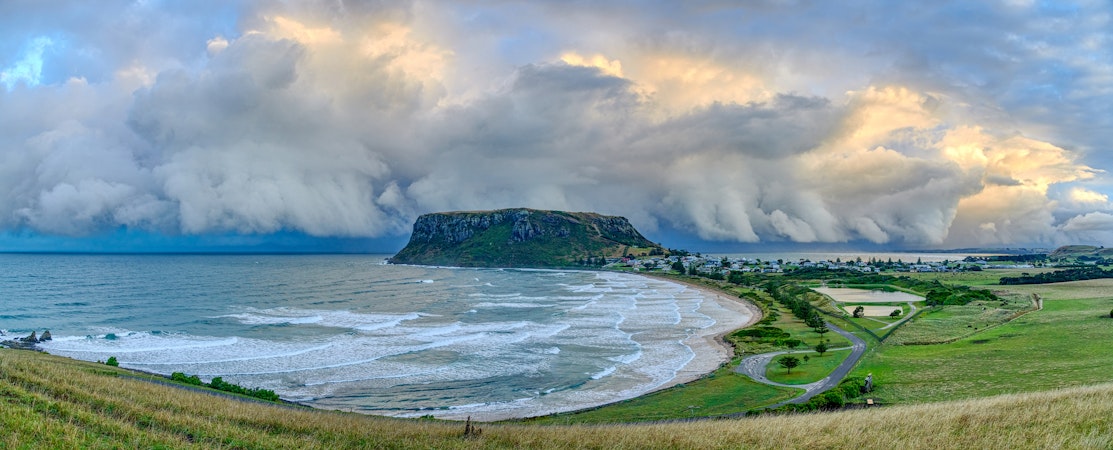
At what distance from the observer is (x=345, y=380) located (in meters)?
42.2

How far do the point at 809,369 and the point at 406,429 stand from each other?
38.5m

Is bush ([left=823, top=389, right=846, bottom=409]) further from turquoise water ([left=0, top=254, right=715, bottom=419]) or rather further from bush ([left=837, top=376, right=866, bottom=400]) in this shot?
turquoise water ([left=0, top=254, right=715, bottom=419])

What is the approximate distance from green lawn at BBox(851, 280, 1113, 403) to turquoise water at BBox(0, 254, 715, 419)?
54.8 feet

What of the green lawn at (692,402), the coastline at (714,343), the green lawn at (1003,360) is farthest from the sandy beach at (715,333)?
the green lawn at (1003,360)

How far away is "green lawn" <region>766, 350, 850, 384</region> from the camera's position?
43.2 meters

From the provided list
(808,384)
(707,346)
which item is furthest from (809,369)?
(707,346)

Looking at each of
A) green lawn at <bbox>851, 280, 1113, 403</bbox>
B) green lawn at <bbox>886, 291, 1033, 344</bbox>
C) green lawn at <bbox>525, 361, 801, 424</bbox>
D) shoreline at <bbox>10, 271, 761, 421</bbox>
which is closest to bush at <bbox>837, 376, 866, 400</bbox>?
green lawn at <bbox>851, 280, 1113, 403</bbox>

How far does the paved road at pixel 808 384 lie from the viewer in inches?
1514

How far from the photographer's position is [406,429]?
1931cm

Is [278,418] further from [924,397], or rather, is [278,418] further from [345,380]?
[924,397]

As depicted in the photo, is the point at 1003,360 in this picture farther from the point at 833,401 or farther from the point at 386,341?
the point at 386,341

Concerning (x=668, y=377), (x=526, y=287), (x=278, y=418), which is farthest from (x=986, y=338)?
→ (x=526, y=287)

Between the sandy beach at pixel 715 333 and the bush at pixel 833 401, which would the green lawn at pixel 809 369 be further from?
the bush at pixel 833 401

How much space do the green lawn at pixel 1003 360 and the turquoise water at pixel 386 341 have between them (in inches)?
658
